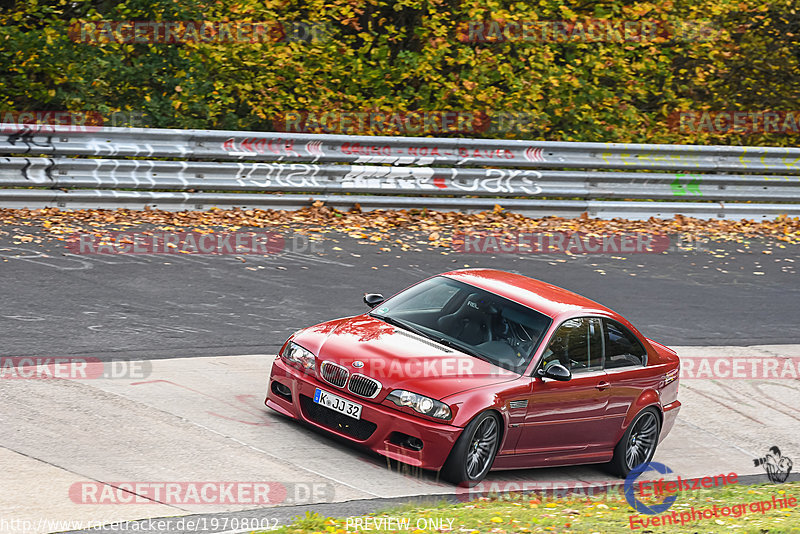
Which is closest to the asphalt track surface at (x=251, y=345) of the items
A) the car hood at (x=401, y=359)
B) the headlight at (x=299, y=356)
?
the headlight at (x=299, y=356)

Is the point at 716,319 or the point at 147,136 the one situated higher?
the point at 147,136

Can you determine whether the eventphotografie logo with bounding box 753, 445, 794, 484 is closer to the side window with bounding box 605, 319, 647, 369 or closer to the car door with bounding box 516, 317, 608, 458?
the side window with bounding box 605, 319, 647, 369

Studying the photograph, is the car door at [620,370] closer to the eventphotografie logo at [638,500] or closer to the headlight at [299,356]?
the eventphotografie logo at [638,500]

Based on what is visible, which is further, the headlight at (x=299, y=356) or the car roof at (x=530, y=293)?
the car roof at (x=530, y=293)

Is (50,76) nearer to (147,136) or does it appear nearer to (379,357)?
(147,136)

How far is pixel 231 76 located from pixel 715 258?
342 inches

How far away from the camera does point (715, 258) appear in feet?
52.9

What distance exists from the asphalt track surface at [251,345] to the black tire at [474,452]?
18 centimetres

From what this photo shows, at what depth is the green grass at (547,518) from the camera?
5895 millimetres

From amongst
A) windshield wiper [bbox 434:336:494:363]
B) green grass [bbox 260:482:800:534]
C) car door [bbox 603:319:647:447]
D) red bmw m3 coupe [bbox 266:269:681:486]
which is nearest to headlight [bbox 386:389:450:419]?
red bmw m3 coupe [bbox 266:269:681:486]

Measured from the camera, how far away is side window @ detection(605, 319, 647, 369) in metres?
8.62

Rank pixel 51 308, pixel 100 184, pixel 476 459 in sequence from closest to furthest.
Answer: pixel 476 459 → pixel 51 308 → pixel 100 184

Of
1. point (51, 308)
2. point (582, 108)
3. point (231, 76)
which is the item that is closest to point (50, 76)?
point (231, 76)

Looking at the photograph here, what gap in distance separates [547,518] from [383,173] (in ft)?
33.2
